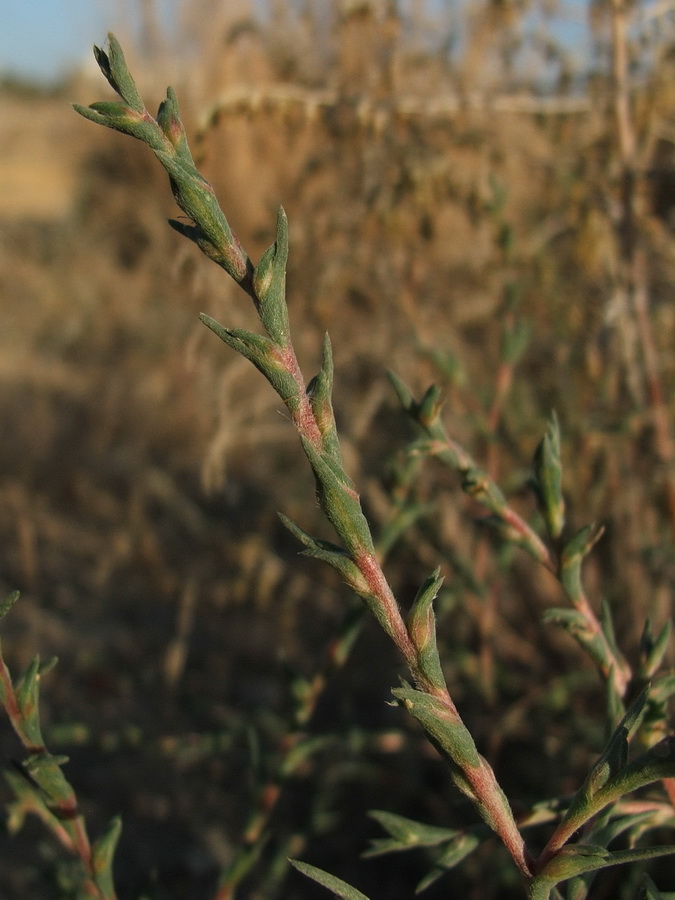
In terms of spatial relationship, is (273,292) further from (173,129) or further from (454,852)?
(454,852)

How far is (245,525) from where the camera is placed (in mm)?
2691

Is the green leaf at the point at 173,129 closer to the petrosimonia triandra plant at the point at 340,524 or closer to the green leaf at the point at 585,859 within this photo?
the petrosimonia triandra plant at the point at 340,524

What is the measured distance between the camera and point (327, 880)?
41cm

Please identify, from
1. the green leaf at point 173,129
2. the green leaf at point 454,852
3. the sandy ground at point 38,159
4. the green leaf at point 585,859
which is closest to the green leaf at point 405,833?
the green leaf at point 454,852

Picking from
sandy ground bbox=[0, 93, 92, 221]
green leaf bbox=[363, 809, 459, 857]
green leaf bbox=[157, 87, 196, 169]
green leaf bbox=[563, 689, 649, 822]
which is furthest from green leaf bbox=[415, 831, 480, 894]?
sandy ground bbox=[0, 93, 92, 221]

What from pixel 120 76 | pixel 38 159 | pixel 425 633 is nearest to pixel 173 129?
pixel 120 76

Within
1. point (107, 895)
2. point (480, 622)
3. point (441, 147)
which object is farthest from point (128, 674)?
point (107, 895)

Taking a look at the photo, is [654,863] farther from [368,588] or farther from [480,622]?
[368,588]

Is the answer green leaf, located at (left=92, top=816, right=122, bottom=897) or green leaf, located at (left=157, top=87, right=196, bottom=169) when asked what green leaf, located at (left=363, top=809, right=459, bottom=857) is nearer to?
green leaf, located at (left=92, top=816, right=122, bottom=897)

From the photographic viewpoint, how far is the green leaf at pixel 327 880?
0.40 m

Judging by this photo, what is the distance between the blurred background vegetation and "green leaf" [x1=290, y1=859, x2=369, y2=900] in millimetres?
173

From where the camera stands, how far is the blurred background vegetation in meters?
1.24

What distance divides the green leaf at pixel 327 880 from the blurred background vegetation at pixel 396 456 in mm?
173

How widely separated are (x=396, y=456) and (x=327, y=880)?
43 centimetres
